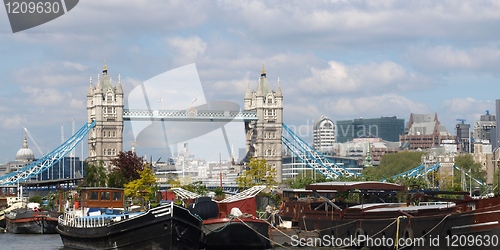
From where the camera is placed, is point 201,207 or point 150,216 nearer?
point 150,216

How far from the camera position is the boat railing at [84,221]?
5412 cm

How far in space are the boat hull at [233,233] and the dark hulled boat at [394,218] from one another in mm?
3704

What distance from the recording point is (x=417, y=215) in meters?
51.7

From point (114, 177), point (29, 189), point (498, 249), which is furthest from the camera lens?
point (29, 189)

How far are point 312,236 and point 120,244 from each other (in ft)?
35.4

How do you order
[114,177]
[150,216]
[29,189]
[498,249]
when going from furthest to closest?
[29,189] → [114,177] → [150,216] → [498,249]

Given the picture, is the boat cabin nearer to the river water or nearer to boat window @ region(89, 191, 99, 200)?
boat window @ region(89, 191, 99, 200)

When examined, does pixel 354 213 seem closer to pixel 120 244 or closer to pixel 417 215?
pixel 417 215

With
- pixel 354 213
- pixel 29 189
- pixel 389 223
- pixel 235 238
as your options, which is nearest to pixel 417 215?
pixel 389 223

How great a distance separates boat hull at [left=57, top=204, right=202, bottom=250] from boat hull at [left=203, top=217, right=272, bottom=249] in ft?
12.2

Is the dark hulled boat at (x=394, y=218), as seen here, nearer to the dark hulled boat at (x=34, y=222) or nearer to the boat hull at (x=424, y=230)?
the boat hull at (x=424, y=230)

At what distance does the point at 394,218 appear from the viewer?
170ft

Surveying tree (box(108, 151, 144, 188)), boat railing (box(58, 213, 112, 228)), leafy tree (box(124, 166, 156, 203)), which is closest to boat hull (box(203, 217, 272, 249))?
boat railing (box(58, 213, 112, 228))

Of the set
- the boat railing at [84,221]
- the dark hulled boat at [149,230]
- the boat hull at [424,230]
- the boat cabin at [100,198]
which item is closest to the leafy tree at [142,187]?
the boat cabin at [100,198]
